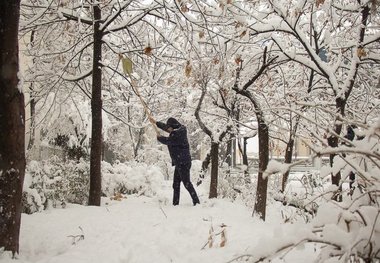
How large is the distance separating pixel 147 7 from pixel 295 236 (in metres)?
6.18

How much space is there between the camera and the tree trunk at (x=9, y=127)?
361 cm

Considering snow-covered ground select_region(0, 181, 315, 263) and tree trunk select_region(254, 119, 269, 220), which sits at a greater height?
tree trunk select_region(254, 119, 269, 220)

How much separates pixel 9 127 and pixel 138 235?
2.12 meters

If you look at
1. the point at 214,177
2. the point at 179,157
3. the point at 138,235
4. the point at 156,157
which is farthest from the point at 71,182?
the point at 156,157

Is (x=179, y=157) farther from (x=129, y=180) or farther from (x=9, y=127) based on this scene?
(x=9, y=127)

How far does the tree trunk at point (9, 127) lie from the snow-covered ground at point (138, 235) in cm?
33

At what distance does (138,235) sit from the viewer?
15.7ft

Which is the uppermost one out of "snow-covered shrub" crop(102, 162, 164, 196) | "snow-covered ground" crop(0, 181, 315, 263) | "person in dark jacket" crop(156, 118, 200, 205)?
"person in dark jacket" crop(156, 118, 200, 205)

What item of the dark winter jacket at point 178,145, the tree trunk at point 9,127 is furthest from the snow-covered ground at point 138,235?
the dark winter jacket at point 178,145

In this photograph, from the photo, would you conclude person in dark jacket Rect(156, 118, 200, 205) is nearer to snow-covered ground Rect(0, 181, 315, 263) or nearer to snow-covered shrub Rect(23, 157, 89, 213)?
snow-covered ground Rect(0, 181, 315, 263)

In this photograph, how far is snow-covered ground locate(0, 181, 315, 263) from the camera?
3.86 meters

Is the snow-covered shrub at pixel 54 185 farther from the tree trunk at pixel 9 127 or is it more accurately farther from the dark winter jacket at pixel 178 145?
the tree trunk at pixel 9 127

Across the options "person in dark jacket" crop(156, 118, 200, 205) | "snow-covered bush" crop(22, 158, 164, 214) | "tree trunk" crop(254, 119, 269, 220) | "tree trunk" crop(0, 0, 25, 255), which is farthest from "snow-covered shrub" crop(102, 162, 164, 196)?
"tree trunk" crop(0, 0, 25, 255)

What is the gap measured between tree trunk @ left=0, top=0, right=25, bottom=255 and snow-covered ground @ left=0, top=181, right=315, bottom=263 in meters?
0.33
